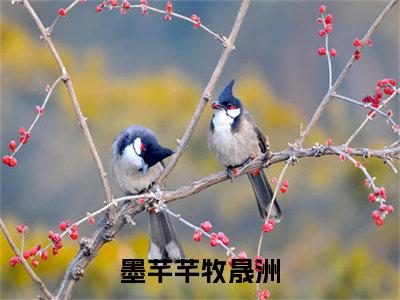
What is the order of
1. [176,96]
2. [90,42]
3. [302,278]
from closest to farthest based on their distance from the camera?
[302,278], [176,96], [90,42]

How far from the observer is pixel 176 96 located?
24.3 ft

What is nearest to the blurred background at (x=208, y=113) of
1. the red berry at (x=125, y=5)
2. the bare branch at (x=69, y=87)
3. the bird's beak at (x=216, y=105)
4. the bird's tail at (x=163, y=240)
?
the bird's tail at (x=163, y=240)

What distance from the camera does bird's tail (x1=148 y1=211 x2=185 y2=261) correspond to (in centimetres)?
345

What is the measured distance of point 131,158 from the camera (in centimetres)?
364

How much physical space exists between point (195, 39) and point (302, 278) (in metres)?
3.27

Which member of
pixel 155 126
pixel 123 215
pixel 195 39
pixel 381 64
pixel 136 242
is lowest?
pixel 123 215

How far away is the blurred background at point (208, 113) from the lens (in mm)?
7104

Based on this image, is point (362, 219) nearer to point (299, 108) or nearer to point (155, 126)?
point (299, 108)

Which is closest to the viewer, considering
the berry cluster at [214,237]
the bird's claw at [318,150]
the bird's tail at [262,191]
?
the berry cluster at [214,237]

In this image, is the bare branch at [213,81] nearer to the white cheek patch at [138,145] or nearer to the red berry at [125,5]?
the red berry at [125,5]

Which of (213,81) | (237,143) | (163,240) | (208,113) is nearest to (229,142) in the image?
(237,143)

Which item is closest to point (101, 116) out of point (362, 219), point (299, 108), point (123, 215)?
point (299, 108)

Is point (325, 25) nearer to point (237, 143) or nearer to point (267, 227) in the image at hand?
point (267, 227)

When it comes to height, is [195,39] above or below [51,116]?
above
